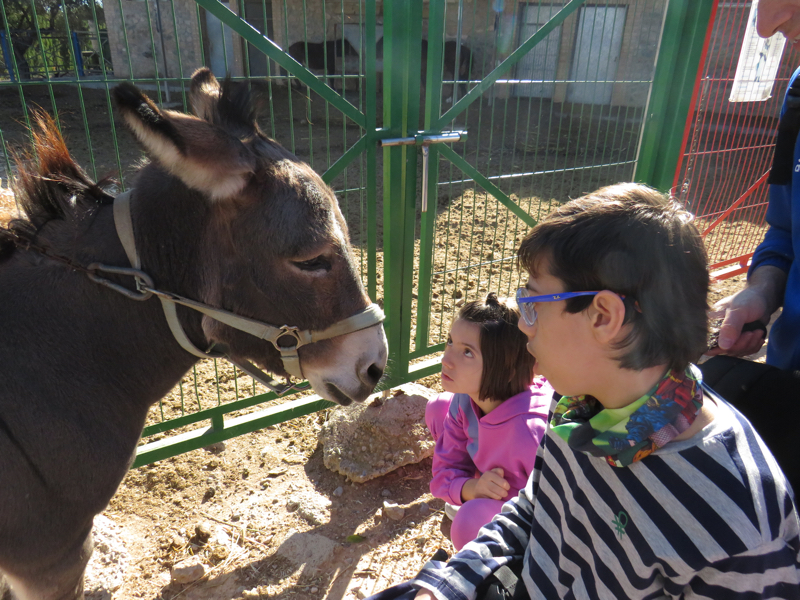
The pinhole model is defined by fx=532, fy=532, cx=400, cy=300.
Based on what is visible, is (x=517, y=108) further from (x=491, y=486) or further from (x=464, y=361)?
(x=491, y=486)

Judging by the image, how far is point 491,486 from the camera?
2.24 metres

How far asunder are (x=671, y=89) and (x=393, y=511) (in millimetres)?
4186

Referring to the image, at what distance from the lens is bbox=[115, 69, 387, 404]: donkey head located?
5.82 ft

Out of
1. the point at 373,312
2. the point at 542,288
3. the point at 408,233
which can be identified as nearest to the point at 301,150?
the point at 408,233

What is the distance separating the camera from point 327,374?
2.03 m

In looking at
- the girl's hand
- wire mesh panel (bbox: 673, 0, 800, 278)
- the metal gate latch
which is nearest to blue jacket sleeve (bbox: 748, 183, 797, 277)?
the girl's hand

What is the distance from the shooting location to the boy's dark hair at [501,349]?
7.45 ft

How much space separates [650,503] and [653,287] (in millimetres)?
480

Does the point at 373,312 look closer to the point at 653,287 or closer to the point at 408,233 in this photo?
the point at 653,287

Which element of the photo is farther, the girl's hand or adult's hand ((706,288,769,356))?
the girl's hand

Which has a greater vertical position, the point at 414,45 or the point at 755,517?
the point at 414,45

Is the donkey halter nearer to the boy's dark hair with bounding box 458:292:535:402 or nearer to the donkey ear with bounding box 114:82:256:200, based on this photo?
the donkey ear with bounding box 114:82:256:200

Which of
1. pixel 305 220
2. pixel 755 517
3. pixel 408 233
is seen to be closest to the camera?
pixel 755 517

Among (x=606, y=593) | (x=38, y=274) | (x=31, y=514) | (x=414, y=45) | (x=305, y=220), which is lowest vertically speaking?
(x=31, y=514)
